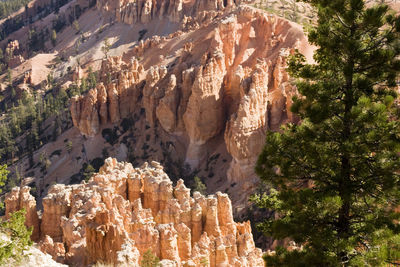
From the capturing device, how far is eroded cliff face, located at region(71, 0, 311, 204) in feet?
159

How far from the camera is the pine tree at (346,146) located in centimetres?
1197

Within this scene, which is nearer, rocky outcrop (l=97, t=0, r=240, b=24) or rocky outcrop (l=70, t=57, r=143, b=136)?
rocky outcrop (l=70, t=57, r=143, b=136)

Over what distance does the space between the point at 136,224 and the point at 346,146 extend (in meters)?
16.1

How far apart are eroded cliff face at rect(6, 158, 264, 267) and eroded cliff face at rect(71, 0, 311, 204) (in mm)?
15494

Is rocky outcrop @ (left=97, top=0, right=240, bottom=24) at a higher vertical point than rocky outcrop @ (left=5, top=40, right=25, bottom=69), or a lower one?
higher

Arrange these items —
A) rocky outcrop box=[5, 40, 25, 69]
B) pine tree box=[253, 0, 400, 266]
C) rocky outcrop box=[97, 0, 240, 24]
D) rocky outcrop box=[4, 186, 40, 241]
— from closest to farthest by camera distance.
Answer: pine tree box=[253, 0, 400, 266], rocky outcrop box=[4, 186, 40, 241], rocky outcrop box=[97, 0, 240, 24], rocky outcrop box=[5, 40, 25, 69]

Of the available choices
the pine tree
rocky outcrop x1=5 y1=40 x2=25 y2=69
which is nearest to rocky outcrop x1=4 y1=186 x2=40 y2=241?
the pine tree

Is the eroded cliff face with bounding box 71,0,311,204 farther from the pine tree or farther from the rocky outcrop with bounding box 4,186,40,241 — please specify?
the pine tree

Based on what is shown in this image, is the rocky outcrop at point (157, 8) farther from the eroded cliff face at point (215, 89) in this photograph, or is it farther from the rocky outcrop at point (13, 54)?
the rocky outcrop at point (13, 54)

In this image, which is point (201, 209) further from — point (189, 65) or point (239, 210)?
point (189, 65)

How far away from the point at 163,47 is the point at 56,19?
82.9 meters

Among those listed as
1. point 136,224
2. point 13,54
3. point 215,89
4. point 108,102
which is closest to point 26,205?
point 136,224

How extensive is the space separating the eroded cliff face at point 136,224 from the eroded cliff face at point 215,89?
50.8 ft

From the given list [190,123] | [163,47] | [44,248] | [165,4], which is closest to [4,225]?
[44,248]
